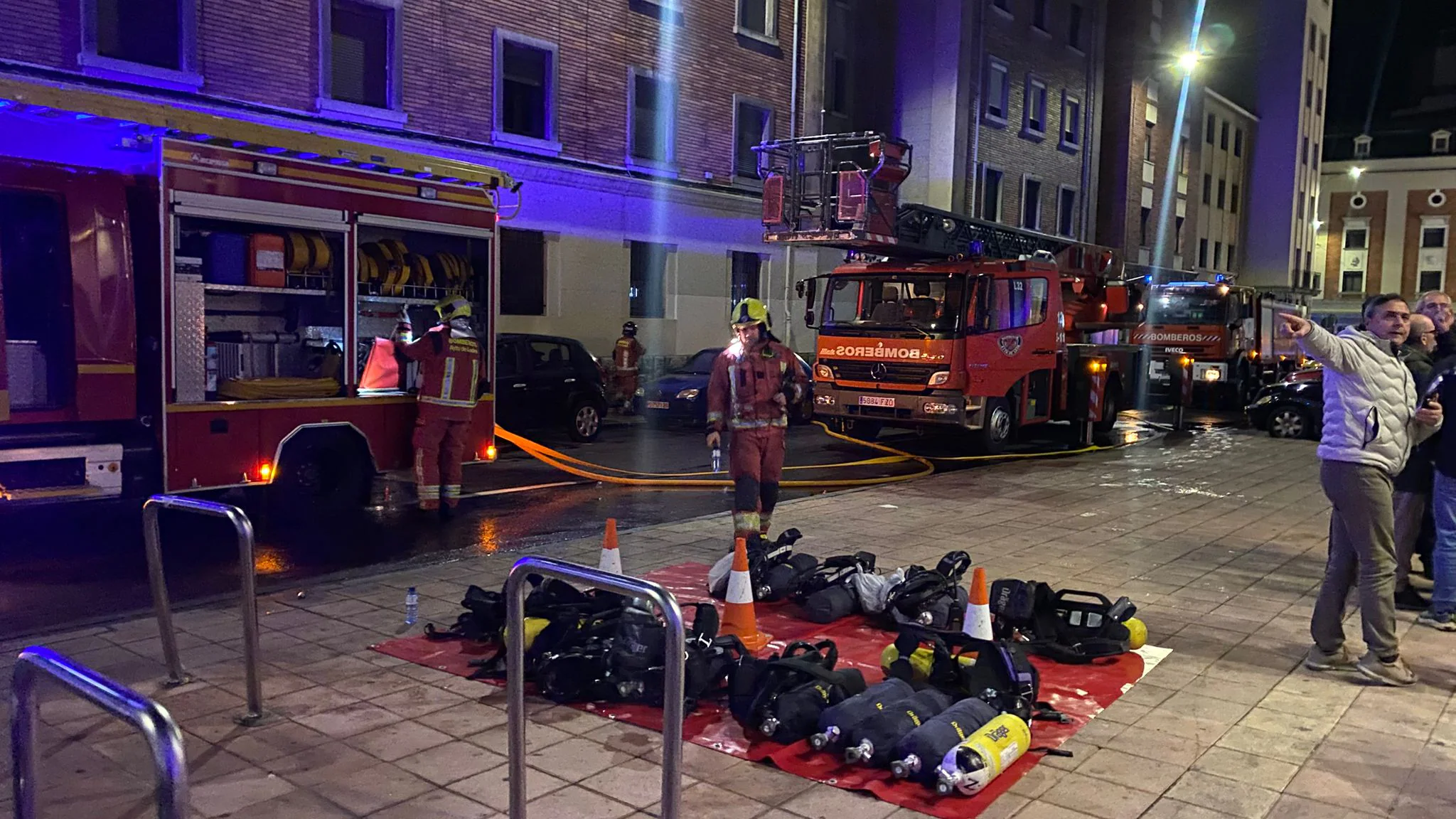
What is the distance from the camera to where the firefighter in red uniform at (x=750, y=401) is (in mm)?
7645

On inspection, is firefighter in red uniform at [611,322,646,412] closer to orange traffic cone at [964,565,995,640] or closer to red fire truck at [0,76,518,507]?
red fire truck at [0,76,518,507]

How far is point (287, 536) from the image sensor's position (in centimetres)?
873

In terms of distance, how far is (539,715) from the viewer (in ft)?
15.2

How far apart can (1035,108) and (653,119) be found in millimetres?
14912

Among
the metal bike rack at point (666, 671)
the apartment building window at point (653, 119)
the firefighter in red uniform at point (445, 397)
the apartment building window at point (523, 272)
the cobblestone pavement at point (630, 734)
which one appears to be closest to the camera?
the metal bike rack at point (666, 671)

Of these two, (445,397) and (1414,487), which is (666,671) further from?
(445,397)

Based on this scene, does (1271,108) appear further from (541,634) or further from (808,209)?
(541,634)

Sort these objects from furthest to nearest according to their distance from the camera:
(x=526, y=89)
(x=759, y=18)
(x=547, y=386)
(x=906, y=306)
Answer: (x=759, y=18)
(x=526, y=89)
(x=547, y=386)
(x=906, y=306)

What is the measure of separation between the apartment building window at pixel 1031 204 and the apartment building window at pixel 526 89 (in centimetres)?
1707

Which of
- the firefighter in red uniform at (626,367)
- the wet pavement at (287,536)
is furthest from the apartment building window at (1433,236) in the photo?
the wet pavement at (287,536)

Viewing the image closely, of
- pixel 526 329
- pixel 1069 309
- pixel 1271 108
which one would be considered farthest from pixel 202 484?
pixel 1271 108

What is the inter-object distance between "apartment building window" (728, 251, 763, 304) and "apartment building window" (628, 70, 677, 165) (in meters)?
3.22

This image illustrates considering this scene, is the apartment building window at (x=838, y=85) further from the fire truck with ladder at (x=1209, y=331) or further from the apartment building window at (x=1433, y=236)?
the apartment building window at (x=1433, y=236)

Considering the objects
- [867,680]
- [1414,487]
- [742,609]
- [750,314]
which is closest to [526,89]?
[750,314]
